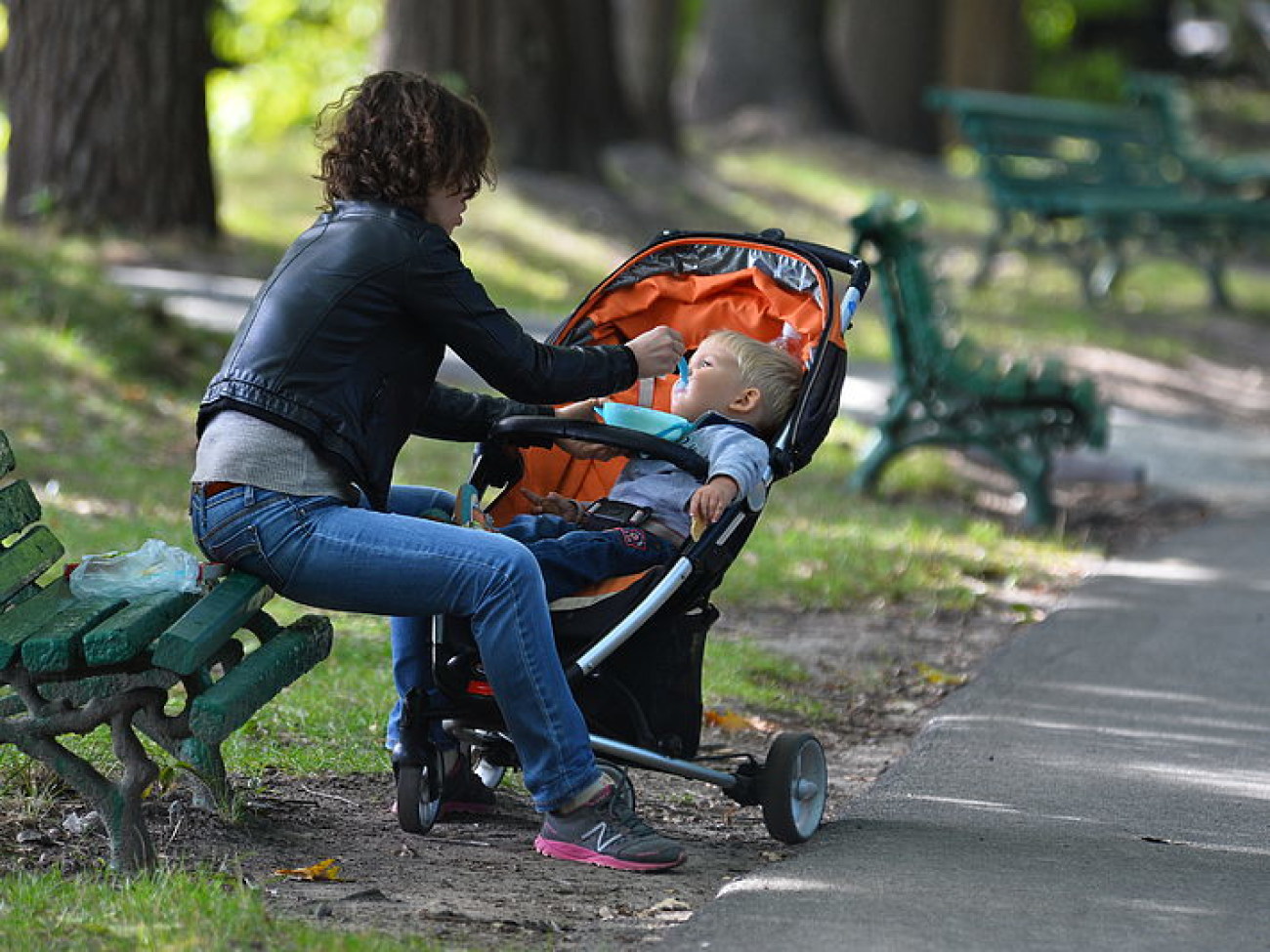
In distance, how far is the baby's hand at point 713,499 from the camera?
16.3 feet

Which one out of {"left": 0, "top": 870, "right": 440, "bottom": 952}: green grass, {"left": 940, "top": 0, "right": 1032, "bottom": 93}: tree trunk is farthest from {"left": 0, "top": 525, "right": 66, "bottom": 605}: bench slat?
{"left": 940, "top": 0, "right": 1032, "bottom": 93}: tree trunk

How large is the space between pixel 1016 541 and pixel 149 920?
586cm

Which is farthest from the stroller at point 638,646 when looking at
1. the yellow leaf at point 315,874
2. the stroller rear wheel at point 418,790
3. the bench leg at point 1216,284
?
the bench leg at point 1216,284

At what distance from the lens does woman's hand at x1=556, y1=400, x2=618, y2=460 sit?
5324 millimetres

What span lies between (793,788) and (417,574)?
44.2 inches

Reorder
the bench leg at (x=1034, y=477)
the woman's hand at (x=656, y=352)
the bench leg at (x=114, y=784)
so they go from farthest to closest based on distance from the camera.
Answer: the bench leg at (x=1034, y=477)
the woman's hand at (x=656, y=352)
the bench leg at (x=114, y=784)

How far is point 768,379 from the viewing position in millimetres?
5355

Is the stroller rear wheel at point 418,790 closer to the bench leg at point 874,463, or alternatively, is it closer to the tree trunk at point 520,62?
the bench leg at point 874,463

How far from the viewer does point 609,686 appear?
5.04 metres

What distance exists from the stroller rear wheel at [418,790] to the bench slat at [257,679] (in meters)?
0.34

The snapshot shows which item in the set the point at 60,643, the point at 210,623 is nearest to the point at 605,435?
the point at 210,623

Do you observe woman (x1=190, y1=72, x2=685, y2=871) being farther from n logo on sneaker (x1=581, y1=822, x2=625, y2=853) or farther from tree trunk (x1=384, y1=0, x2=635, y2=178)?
tree trunk (x1=384, y1=0, x2=635, y2=178)

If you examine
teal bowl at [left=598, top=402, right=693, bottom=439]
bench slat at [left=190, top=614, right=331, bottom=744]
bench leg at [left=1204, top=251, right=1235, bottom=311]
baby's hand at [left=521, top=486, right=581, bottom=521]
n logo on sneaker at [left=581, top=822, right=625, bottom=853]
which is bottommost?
bench leg at [left=1204, top=251, right=1235, bottom=311]

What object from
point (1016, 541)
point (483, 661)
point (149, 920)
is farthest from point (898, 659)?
point (149, 920)
